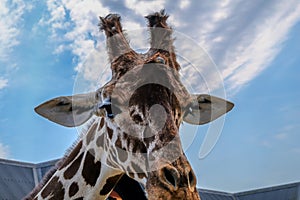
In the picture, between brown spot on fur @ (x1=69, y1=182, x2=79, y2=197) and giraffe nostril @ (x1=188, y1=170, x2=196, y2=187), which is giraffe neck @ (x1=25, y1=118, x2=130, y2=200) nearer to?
brown spot on fur @ (x1=69, y1=182, x2=79, y2=197)

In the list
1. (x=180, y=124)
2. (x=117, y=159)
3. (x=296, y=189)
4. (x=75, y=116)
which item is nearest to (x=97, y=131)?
(x=75, y=116)

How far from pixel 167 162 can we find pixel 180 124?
0.60m

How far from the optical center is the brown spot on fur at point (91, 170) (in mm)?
3311

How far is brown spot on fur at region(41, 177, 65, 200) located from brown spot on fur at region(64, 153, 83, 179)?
10 cm

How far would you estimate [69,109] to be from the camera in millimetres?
3311

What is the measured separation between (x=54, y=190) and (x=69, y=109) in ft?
2.50

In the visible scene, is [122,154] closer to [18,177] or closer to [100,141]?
[100,141]

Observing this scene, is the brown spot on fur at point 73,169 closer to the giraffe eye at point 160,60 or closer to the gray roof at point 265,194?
the giraffe eye at point 160,60

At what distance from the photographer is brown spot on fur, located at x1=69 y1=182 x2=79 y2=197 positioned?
131 inches

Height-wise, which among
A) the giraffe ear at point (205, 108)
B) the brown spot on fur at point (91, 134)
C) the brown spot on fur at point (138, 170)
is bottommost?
the brown spot on fur at point (138, 170)

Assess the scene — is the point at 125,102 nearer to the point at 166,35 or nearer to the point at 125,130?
the point at 125,130

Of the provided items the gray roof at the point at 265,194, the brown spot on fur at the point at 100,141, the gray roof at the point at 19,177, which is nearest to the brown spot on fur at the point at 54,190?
the brown spot on fur at the point at 100,141

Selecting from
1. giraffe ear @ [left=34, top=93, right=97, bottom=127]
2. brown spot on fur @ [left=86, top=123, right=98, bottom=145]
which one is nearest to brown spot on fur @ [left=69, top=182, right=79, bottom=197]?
brown spot on fur @ [left=86, top=123, right=98, bottom=145]

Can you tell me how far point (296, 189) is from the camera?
1496cm
